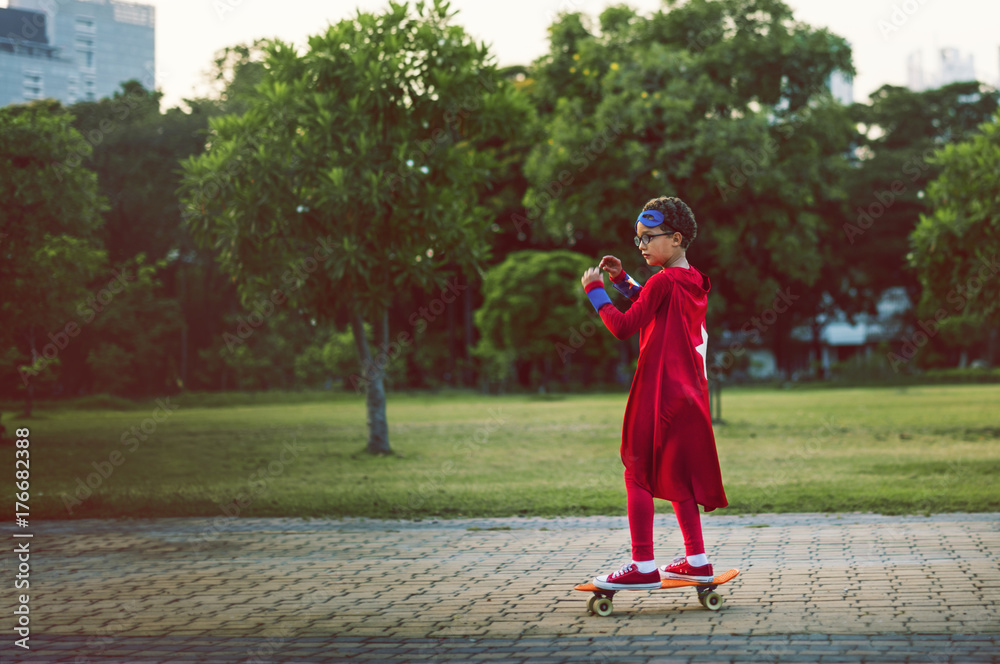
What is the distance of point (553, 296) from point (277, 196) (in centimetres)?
2816

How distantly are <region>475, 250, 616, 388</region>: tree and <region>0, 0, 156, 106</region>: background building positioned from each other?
27367 millimetres

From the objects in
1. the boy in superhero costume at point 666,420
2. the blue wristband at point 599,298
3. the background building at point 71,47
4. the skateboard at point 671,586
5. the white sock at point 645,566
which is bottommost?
the skateboard at point 671,586

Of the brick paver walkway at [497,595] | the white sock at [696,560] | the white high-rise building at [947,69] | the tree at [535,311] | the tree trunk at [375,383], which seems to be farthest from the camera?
the white high-rise building at [947,69]

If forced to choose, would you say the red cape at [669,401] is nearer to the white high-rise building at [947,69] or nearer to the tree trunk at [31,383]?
the tree trunk at [31,383]

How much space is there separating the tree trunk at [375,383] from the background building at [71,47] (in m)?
5.23

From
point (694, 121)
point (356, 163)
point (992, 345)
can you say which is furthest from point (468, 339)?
point (356, 163)

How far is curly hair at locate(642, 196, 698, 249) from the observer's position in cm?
537

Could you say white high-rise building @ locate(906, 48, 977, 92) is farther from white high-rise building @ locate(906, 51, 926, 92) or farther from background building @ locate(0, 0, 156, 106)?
background building @ locate(0, 0, 156, 106)

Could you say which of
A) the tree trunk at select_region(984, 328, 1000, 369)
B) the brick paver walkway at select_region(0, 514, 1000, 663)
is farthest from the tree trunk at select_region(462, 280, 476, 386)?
the brick paver walkway at select_region(0, 514, 1000, 663)

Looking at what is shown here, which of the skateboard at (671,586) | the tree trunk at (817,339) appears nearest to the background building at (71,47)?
the skateboard at (671,586)

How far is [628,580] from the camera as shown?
5152 mm

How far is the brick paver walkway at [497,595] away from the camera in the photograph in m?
4.55

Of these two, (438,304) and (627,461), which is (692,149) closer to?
(627,461)

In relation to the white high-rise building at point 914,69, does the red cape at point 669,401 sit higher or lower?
lower
